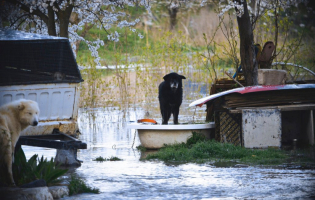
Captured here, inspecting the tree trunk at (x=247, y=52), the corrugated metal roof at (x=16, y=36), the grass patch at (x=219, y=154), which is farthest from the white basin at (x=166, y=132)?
the corrugated metal roof at (x=16, y=36)

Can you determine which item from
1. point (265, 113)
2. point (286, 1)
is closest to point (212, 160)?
point (265, 113)

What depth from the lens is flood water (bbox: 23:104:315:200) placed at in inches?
249

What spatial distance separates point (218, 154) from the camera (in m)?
9.17

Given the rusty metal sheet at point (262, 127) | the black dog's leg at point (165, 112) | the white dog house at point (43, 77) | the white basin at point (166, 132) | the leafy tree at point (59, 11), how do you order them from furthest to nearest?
the leafy tree at point (59, 11) → the black dog's leg at point (165, 112) → the white basin at point (166, 132) → the rusty metal sheet at point (262, 127) → the white dog house at point (43, 77)

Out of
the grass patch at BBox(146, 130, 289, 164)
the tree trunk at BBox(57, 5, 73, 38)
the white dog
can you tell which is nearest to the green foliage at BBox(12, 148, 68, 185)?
the white dog

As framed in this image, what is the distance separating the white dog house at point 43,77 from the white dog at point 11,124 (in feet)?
6.23

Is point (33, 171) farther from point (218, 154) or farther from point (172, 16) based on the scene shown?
point (172, 16)

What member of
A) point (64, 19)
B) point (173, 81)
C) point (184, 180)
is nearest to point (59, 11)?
point (64, 19)

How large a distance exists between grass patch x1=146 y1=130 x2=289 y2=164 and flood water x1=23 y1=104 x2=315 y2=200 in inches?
16.0

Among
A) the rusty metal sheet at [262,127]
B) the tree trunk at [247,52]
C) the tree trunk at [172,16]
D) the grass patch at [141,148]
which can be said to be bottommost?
the grass patch at [141,148]

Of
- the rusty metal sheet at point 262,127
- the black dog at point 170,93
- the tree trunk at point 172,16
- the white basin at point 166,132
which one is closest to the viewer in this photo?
the rusty metal sheet at point 262,127

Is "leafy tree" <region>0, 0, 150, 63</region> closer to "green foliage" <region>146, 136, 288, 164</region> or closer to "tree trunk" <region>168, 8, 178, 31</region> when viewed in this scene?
"green foliage" <region>146, 136, 288, 164</region>

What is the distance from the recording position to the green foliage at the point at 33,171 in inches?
254

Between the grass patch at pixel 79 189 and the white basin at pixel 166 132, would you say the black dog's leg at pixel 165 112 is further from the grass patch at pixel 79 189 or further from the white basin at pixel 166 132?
the grass patch at pixel 79 189
